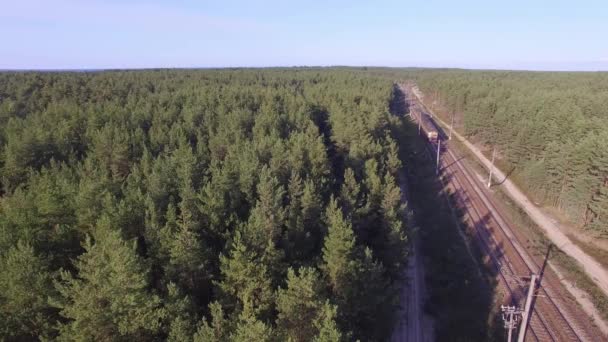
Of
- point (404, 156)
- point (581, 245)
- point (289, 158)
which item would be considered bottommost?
point (581, 245)

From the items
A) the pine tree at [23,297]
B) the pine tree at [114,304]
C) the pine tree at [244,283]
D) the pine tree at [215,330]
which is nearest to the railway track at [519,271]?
the pine tree at [244,283]

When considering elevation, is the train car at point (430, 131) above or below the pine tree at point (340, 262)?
below

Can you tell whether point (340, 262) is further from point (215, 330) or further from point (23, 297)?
point (23, 297)

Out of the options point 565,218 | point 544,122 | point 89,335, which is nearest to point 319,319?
point 89,335

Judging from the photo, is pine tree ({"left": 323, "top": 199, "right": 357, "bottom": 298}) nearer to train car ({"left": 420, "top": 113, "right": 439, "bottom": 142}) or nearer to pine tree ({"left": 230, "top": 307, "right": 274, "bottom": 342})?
pine tree ({"left": 230, "top": 307, "right": 274, "bottom": 342})

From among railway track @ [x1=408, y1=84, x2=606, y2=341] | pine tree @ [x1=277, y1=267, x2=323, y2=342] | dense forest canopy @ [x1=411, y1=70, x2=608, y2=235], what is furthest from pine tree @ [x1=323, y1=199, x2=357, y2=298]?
dense forest canopy @ [x1=411, y1=70, x2=608, y2=235]

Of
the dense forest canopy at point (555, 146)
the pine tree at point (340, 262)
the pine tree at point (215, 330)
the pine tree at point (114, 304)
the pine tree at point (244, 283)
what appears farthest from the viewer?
the dense forest canopy at point (555, 146)

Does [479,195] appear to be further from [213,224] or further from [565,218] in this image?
[213,224]

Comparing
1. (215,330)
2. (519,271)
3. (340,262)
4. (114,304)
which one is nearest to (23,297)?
(114,304)

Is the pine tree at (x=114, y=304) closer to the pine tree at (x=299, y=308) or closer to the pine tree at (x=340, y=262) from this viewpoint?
the pine tree at (x=299, y=308)
